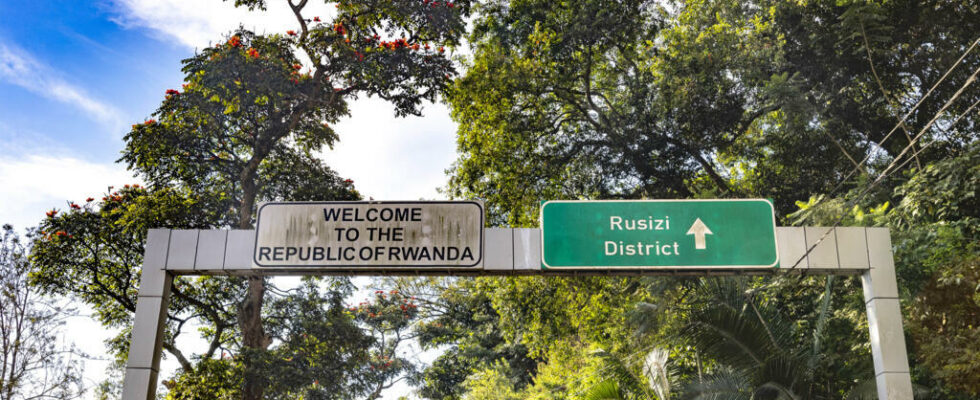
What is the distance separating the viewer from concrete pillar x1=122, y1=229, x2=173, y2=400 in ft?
28.8

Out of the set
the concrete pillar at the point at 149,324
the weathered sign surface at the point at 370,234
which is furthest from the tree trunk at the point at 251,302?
the weathered sign surface at the point at 370,234

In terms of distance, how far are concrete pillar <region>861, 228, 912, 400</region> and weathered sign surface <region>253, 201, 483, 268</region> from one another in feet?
13.9

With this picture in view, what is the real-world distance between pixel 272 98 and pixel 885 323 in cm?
1231

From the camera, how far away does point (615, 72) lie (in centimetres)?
1970

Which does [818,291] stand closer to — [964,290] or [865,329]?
[865,329]

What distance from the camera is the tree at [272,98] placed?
54.0ft

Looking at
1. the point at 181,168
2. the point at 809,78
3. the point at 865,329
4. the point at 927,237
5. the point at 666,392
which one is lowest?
the point at 666,392

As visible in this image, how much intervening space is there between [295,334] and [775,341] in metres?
9.89

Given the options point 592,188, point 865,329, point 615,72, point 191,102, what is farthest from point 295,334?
point 865,329

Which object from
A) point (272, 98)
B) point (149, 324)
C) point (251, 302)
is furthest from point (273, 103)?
point (149, 324)

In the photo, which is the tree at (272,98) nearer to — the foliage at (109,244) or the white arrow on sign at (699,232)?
the foliage at (109,244)

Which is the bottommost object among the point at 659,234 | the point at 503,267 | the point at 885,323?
the point at 885,323

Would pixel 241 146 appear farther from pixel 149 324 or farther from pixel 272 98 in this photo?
pixel 149 324

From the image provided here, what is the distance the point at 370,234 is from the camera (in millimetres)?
9000
